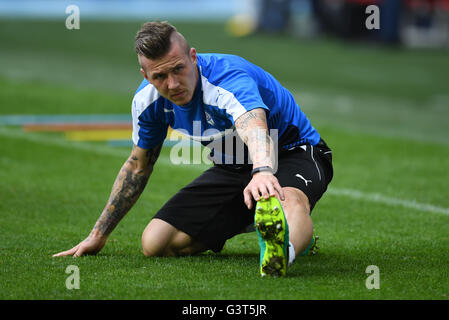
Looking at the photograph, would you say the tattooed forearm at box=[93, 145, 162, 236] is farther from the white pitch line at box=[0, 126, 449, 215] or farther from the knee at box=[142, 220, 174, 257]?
the white pitch line at box=[0, 126, 449, 215]

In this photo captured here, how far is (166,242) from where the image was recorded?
5.06m

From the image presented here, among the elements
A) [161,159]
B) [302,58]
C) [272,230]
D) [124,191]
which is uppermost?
[272,230]

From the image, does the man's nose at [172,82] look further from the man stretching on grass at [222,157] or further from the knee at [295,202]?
the knee at [295,202]

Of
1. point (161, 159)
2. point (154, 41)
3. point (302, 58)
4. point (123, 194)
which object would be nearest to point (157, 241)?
point (123, 194)

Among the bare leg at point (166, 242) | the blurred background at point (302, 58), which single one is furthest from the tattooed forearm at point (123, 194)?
the blurred background at point (302, 58)

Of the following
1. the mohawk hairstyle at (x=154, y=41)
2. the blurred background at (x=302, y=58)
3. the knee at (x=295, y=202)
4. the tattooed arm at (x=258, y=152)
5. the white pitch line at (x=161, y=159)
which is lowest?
the blurred background at (x=302, y=58)

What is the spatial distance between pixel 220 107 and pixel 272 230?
80 cm

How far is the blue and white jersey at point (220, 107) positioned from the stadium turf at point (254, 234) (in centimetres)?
76

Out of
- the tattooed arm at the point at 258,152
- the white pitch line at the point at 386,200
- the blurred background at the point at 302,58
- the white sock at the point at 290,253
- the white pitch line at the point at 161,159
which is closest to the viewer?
the tattooed arm at the point at 258,152

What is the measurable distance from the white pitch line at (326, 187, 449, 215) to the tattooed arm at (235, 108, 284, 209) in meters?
2.83

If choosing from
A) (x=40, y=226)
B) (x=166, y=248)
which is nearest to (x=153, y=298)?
(x=166, y=248)

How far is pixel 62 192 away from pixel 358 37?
1441 centimetres

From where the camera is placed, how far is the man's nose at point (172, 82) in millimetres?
4445

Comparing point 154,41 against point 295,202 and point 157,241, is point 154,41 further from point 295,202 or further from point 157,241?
point 157,241
